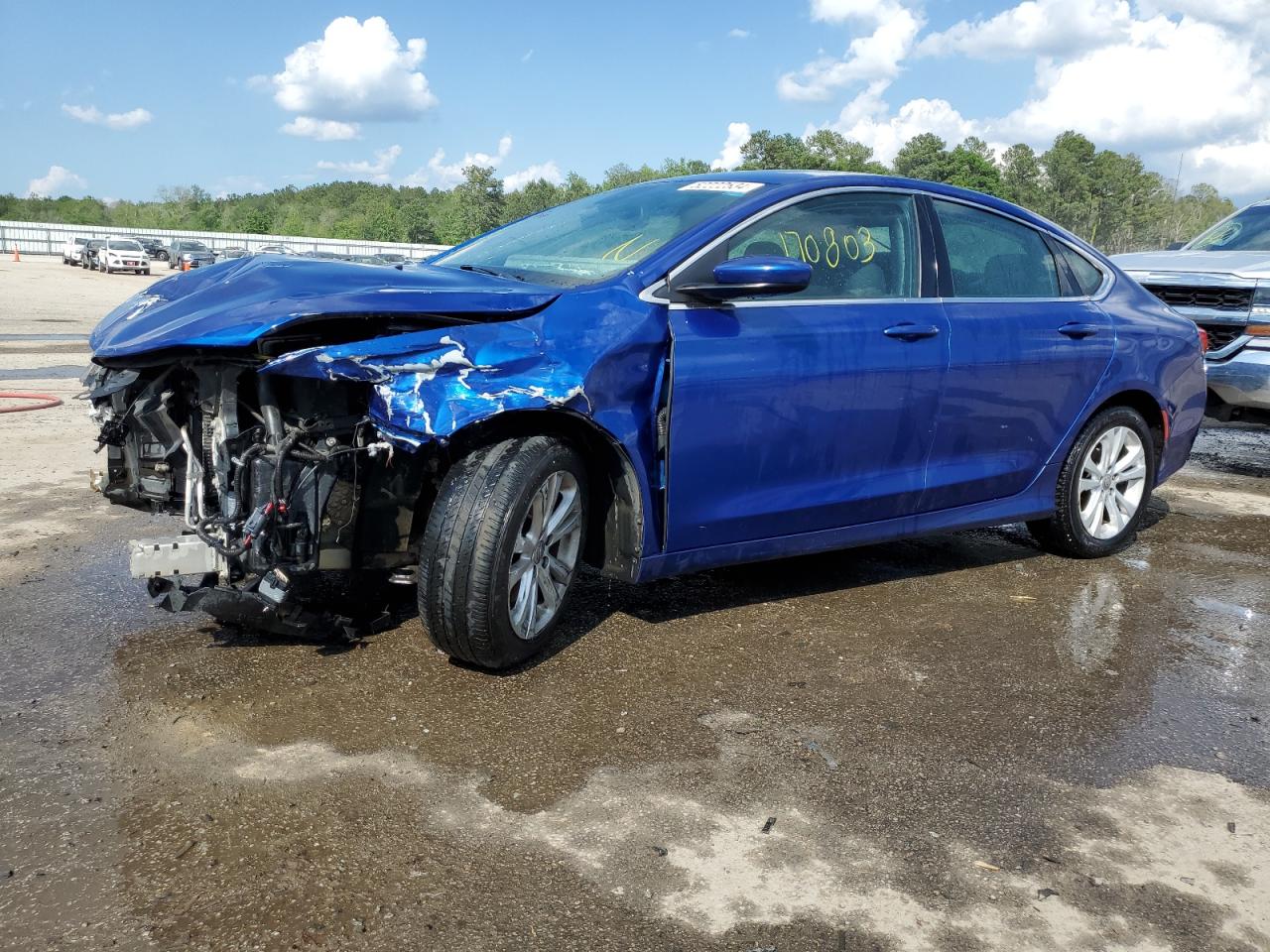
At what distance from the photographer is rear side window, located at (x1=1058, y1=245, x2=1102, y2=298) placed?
5359mm

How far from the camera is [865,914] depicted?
2.53 meters

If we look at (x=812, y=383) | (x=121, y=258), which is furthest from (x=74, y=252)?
(x=812, y=383)

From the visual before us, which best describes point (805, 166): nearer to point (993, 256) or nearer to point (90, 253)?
point (90, 253)

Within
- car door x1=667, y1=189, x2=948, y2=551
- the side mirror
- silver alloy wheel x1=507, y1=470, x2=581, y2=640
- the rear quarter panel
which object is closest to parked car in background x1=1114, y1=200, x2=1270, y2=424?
the rear quarter panel

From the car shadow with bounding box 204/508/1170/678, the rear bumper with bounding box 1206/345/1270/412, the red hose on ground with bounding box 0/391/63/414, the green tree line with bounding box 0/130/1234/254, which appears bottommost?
the car shadow with bounding box 204/508/1170/678

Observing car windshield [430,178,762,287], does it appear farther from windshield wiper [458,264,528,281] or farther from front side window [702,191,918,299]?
front side window [702,191,918,299]

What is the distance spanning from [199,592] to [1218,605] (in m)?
4.29

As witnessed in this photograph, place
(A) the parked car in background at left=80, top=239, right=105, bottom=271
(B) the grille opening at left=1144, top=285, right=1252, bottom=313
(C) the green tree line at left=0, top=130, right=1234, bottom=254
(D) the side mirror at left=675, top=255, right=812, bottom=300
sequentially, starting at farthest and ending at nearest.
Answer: (C) the green tree line at left=0, top=130, right=1234, bottom=254 < (A) the parked car in background at left=80, top=239, right=105, bottom=271 < (B) the grille opening at left=1144, top=285, right=1252, bottom=313 < (D) the side mirror at left=675, top=255, right=812, bottom=300

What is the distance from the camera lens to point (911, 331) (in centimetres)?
448

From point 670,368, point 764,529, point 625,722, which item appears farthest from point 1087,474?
point 625,722

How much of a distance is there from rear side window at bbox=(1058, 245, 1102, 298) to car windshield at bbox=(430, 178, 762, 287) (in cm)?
186

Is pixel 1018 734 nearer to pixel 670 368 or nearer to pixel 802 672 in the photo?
pixel 802 672

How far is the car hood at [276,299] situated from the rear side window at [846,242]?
967 millimetres

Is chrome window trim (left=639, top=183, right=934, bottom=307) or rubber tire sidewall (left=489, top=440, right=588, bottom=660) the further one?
chrome window trim (left=639, top=183, right=934, bottom=307)
